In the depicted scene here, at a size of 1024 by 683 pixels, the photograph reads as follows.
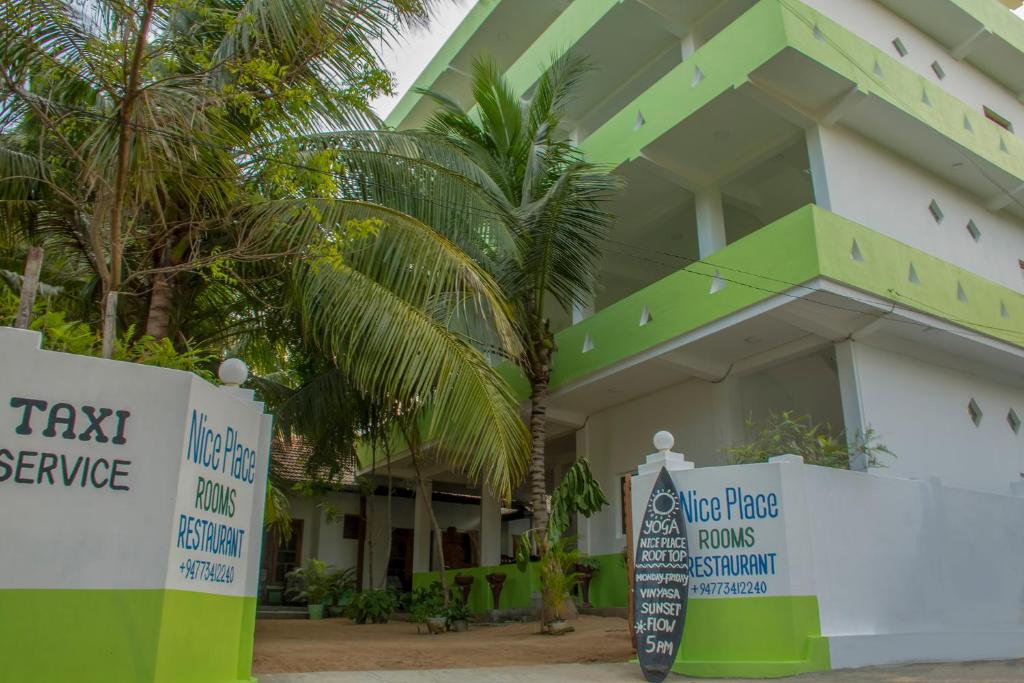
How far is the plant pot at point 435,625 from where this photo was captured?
41.4 ft

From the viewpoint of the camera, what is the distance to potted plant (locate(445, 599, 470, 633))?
1305 cm

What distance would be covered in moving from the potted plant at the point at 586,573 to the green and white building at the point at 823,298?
0.60ft

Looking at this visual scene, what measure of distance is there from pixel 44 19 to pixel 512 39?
531 inches

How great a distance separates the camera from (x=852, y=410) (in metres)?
11.0

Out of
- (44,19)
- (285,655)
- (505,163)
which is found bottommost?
(285,655)

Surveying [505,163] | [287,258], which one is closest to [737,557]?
[287,258]

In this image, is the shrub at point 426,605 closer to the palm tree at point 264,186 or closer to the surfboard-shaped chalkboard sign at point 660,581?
the palm tree at point 264,186

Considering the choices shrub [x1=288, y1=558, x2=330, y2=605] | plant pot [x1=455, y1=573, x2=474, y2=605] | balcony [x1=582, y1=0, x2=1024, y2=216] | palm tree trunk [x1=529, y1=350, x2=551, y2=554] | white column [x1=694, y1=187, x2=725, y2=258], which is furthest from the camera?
shrub [x1=288, y1=558, x2=330, y2=605]

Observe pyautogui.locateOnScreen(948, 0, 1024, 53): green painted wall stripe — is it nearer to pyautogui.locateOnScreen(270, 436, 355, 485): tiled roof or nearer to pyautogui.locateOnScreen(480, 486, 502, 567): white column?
pyautogui.locateOnScreen(480, 486, 502, 567): white column

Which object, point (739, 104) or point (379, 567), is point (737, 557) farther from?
point (379, 567)

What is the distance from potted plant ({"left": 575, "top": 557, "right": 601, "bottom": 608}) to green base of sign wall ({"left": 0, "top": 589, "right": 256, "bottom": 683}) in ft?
30.0

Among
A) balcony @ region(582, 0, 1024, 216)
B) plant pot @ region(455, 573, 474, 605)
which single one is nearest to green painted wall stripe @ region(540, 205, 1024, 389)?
balcony @ region(582, 0, 1024, 216)

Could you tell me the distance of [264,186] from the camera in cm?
884

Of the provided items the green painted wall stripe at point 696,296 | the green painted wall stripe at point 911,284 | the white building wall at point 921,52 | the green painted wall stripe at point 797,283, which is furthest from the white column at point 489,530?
the white building wall at point 921,52
